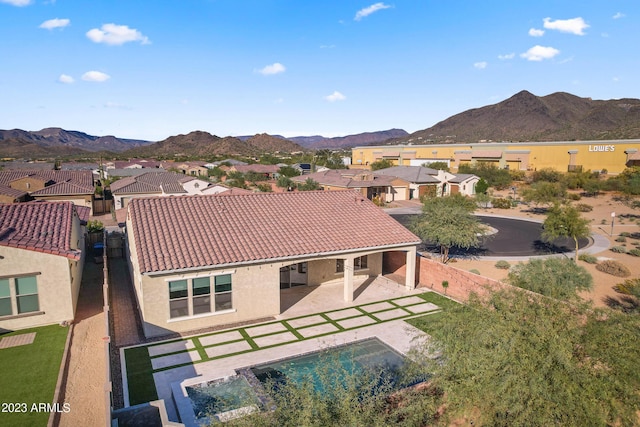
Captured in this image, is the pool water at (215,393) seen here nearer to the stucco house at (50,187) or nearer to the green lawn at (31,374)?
the green lawn at (31,374)

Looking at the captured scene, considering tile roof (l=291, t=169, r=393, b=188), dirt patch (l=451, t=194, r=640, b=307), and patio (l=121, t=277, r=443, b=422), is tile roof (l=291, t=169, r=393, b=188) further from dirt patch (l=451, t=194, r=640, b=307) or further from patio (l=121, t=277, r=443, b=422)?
patio (l=121, t=277, r=443, b=422)

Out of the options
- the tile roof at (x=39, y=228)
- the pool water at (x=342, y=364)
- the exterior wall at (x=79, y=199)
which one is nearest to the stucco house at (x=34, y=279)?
the tile roof at (x=39, y=228)

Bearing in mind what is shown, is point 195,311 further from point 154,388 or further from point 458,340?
point 458,340

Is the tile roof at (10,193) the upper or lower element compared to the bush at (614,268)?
upper

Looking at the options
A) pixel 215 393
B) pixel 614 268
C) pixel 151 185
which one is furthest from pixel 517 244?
pixel 151 185

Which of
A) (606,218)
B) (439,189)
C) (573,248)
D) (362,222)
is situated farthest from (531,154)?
(362,222)

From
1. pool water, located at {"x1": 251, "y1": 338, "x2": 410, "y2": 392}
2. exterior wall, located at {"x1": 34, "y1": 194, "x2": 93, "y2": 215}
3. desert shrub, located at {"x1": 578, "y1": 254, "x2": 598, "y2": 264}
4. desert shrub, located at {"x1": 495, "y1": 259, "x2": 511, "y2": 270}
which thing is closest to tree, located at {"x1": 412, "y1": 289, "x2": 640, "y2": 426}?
pool water, located at {"x1": 251, "y1": 338, "x2": 410, "y2": 392}
